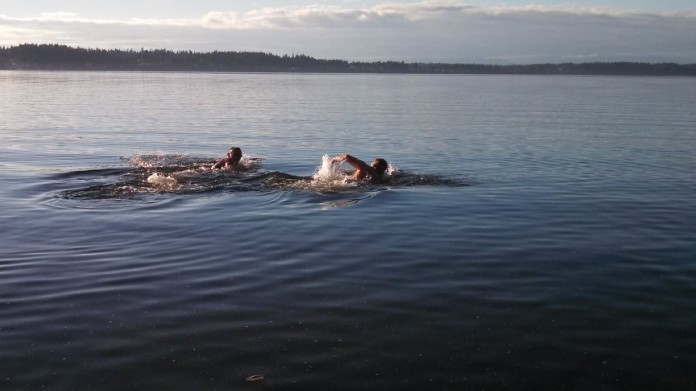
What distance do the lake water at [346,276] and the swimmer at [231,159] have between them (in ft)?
1.41

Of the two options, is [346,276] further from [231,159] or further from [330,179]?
[231,159]

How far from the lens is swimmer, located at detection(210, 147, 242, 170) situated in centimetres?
2292

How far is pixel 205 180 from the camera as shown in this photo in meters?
21.4

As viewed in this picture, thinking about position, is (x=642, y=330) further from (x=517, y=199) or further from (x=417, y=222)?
(x=517, y=199)

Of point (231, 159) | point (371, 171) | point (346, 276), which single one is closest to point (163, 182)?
point (231, 159)

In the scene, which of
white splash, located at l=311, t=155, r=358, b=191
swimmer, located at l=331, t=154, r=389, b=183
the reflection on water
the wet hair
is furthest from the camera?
the wet hair

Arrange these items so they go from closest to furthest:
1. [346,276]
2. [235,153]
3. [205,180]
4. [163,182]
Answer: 1. [346,276]
2. [163,182]
3. [205,180]
4. [235,153]

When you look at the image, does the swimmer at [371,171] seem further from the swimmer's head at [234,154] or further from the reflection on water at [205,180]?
the swimmer's head at [234,154]

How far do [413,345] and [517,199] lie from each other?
37.0 ft

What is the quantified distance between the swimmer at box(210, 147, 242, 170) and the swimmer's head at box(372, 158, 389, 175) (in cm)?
472

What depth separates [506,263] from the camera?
12.1 meters

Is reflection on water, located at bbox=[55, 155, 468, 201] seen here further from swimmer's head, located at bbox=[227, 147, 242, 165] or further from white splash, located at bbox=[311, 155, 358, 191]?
swimmer's head, located at bbox=[227, 147, 242, 165]

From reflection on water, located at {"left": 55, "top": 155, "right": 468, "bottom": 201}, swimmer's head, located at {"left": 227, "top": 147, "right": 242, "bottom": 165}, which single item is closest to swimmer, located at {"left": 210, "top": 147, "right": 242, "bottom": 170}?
swimmer's head, located at {"left": 227, "top": 147, "right": 242, "bottom": 165}

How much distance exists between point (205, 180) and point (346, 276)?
1116cm
